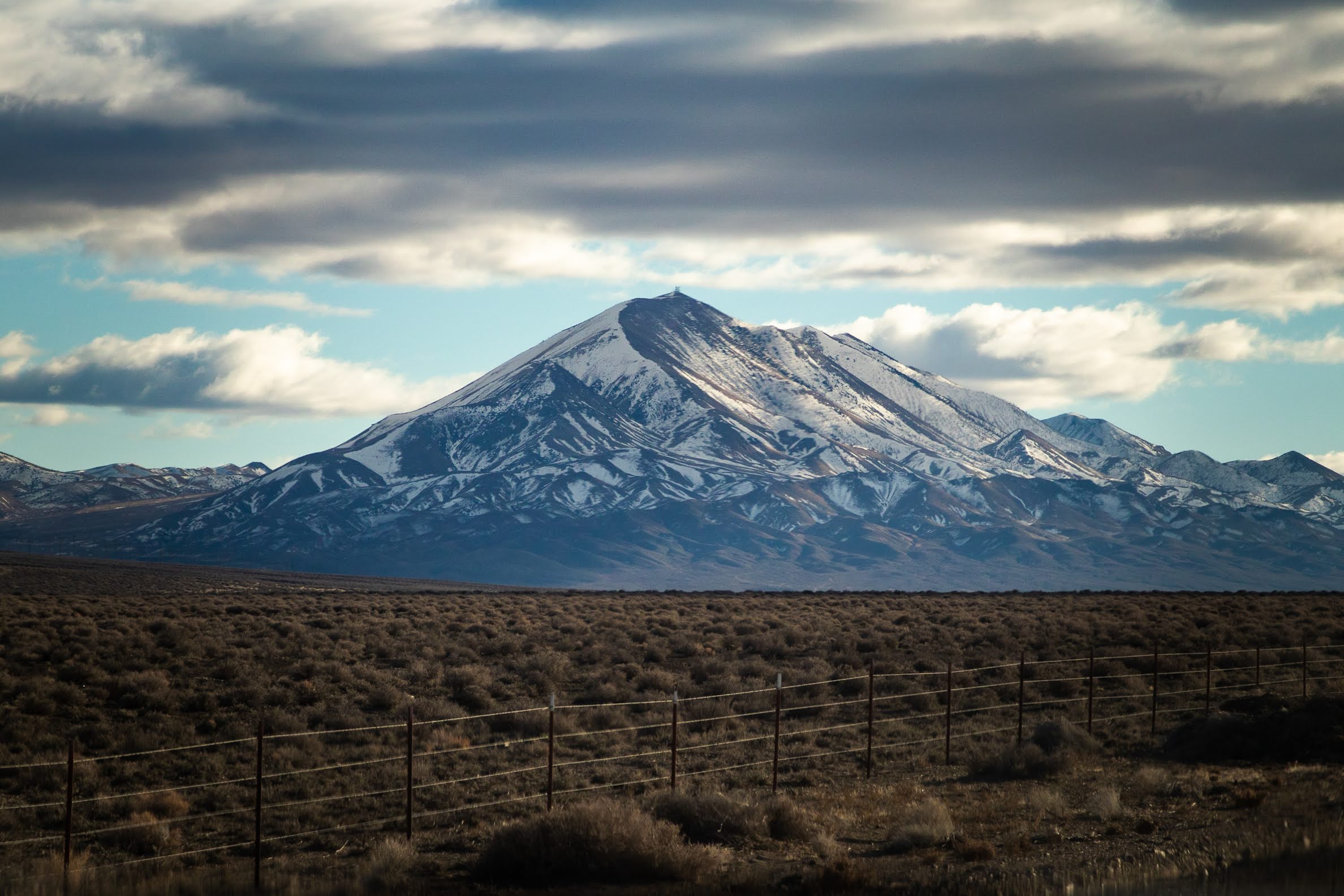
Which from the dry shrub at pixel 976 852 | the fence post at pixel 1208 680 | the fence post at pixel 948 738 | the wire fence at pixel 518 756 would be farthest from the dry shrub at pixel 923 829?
the fence post at pixel 1208 680

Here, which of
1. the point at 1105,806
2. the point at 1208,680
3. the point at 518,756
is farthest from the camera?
the point at 1208,680

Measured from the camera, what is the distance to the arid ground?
16.6 metres

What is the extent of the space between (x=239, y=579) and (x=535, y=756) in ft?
392

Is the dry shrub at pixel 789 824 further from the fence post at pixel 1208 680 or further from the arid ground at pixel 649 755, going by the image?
the fence post at pixel 1208 680

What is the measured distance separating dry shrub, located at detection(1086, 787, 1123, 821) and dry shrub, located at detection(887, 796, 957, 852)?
2376 millimetres

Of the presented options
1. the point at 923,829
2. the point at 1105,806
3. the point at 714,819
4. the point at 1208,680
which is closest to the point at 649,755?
the point at 714,819

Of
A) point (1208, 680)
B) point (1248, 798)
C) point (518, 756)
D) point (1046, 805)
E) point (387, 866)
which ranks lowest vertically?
point (518, 756)

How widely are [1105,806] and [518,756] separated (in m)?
11.3

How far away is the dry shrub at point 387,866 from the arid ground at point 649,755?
0.05 meters

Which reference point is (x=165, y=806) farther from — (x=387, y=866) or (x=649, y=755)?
(x=649, y=755)

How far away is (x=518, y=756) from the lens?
25.8 meters

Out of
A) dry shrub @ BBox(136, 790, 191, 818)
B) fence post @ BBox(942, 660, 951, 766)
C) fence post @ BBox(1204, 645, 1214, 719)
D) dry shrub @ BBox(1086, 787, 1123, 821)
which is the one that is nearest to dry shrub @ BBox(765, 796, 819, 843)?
dry shrub @ BBox(1086, 787, 1123, 821)

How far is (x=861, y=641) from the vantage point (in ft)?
148

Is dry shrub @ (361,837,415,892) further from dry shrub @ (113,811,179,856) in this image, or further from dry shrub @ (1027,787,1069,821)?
dry shrub @ (1027,787,1069,821)
